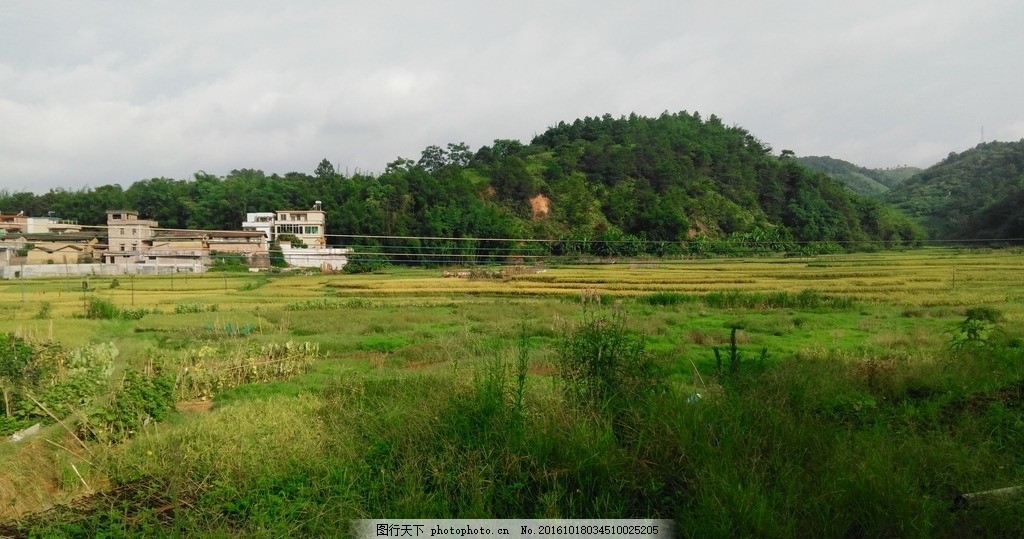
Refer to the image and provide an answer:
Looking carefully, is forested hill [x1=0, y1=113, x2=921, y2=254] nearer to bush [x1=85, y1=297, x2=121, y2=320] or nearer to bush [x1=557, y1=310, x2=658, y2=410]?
bush [x1=85, y1=297, x2=121, y2=320]

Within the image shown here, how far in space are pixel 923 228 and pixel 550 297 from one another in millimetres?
34103

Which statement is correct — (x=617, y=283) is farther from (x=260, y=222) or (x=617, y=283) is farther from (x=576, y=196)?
(x=576, y=196)

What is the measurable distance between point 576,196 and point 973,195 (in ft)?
104

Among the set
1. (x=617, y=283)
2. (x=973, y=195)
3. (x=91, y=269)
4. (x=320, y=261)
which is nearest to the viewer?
(x=617, y=283)

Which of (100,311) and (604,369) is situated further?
(100,311)

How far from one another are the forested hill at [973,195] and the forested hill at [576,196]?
101 inches

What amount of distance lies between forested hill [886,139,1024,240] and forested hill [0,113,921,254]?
257 centimetres

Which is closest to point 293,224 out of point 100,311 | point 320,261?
point 320,261

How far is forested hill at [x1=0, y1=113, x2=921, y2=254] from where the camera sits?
37250mm

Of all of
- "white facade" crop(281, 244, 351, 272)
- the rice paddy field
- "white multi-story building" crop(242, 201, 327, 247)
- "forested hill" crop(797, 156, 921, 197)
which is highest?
"forested hill" crop(797, 156, 921, 197)

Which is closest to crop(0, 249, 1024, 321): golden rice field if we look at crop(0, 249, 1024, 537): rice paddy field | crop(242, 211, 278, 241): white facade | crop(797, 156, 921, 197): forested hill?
crop(242, 211, 278, 241): white facade

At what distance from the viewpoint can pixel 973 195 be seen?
42.2 metres

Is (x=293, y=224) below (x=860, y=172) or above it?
below

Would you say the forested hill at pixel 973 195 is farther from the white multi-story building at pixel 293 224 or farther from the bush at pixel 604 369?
the white multi-story building at pixel 293 224
